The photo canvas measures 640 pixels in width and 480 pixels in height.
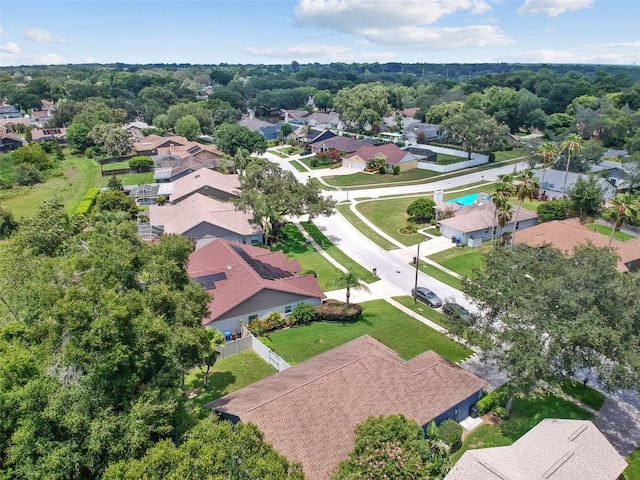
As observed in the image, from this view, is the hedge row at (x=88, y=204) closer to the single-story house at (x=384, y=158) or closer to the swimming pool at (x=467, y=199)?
the single-story house at (x=384, y=158)

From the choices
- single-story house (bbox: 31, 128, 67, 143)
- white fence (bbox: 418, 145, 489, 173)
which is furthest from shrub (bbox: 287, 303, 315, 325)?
single-story house (bbox: 31, 128, 67, 143)

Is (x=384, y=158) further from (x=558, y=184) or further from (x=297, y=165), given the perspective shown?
(x=558, y=184)

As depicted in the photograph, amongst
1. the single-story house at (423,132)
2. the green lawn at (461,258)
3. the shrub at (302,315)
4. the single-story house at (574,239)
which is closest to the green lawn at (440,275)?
the green lawn at (461,258)

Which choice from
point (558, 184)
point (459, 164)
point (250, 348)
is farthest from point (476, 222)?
point (459, 164)

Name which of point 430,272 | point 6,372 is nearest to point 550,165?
point 430,272

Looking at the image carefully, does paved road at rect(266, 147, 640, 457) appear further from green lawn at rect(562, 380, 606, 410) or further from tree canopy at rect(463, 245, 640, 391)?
tree canopy at rect(463, 245, 640, 391)

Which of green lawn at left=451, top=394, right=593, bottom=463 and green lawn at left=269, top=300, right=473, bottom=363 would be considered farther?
green lawn at left=269, top=300, right=473, bottom=363

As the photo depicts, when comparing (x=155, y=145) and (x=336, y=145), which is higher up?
(x=155, y=145)
